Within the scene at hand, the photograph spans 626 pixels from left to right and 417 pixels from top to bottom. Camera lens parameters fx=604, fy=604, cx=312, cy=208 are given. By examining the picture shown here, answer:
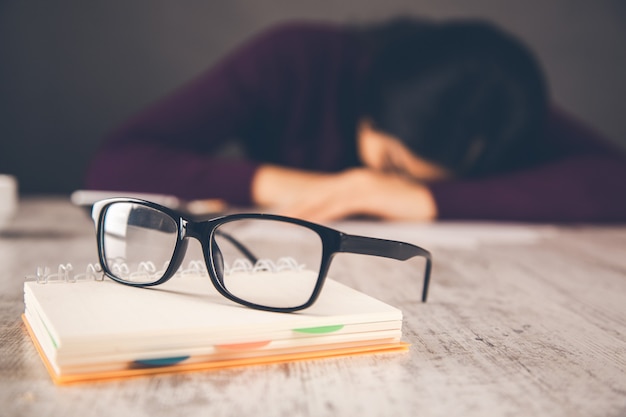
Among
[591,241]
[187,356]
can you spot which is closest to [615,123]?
[591,241]

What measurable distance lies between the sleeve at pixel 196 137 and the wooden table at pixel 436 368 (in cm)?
64

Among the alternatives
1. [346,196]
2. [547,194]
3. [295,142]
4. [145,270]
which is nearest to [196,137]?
[295,142]

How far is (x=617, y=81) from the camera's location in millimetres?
2490

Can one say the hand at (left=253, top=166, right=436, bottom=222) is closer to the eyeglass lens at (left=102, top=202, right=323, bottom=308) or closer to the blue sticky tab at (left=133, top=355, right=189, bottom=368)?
the eyeglass lens at (left=102, top=202, right=323, bottom=308)

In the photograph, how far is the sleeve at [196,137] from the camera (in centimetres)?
130

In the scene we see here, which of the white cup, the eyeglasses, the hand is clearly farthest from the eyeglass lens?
the hand

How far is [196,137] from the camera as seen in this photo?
1531 millimetres

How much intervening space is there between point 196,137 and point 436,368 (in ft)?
4.19

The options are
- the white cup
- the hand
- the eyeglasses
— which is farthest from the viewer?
the hand

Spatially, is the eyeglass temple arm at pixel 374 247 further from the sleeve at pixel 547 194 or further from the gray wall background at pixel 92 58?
the gray wall background at pixel 92 58

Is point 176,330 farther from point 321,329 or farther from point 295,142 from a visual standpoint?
point 295,142

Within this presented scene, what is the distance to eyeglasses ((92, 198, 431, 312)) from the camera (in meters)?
0.39

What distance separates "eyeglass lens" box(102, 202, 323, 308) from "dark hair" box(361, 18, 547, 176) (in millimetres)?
799

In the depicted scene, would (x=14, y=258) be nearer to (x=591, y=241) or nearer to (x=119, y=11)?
(x=591, y=241)
